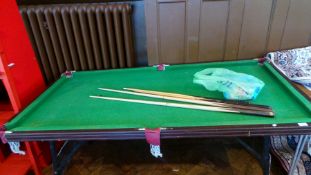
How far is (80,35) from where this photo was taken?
2.51 meters

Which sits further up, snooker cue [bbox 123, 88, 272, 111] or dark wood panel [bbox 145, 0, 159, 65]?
dark wood panel [bbox 145, 0, 159, 65]

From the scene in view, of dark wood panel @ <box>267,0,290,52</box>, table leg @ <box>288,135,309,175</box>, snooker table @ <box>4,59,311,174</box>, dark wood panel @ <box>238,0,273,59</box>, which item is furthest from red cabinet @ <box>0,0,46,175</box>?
dark wood panel @ <box>267,0,290,52</box>

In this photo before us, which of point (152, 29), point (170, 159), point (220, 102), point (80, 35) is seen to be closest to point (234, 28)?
point (152, 29)

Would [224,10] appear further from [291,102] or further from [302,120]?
[302,120]

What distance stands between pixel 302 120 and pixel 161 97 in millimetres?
822

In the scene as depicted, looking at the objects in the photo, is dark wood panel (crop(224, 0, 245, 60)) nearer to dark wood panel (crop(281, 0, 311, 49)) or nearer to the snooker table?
dark wood panel (crop(281, 0, 311, 49))

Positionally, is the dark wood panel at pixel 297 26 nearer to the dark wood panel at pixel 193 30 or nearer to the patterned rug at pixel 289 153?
the dark wood panel at pixel 193 30

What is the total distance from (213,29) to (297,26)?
33.8 inches

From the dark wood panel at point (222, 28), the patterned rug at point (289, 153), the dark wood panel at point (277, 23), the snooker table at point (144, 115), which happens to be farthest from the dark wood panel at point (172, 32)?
the patterned rug at point (289, 153)

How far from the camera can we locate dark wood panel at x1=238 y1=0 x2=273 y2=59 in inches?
87.0

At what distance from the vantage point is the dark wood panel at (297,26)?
221 centimetres

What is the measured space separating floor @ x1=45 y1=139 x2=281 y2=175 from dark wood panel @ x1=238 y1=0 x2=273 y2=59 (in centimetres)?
100

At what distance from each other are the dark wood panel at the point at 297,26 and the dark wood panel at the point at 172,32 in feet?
3.52

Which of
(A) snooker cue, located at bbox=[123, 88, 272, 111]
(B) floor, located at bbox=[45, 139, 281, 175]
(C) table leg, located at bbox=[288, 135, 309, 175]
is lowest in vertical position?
(B) floor, located at bbox=[45, 139, 281, 175]
